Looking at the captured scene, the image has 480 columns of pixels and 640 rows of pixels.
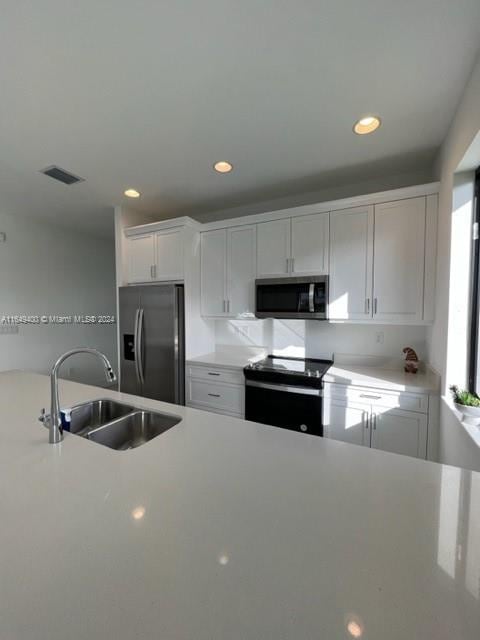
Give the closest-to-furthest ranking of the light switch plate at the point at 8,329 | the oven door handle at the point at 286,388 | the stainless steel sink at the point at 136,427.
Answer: the stainless steel sink at the point at 136,427
the oven door handle at the point at 286,388
the light switch plate at the point at 8,329

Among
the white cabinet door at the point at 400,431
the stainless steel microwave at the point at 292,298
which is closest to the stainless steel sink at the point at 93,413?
the stainless steel microwave at the point at 292,298

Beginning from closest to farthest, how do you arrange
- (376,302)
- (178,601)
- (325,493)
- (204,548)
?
(178,601) → (204,548) → (325,493) → (376,302)

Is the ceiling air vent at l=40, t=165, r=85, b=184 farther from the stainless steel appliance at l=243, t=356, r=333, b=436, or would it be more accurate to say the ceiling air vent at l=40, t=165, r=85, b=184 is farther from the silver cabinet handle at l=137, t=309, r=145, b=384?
the stainless steel appliance at l=243, t=356, r=333, b=436

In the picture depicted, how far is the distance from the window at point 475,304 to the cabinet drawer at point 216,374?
5.62ft

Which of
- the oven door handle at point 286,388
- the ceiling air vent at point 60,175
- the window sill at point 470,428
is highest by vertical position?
the ceiling air vent at point 60,175

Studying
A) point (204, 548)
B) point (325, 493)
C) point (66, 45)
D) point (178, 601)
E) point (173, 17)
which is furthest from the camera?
point (66, 45)

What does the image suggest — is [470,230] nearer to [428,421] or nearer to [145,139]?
[428,421]

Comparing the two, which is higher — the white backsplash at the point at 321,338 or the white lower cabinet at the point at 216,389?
the white backsplash at the point at 321,338

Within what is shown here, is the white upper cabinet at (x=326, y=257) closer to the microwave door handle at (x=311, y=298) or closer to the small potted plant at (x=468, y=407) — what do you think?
the microwave door handle at (x=311, y=298)

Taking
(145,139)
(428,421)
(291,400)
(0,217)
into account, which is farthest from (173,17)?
(0,217)

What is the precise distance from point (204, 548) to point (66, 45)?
2078 millimetres

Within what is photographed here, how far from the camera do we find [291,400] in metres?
2.34

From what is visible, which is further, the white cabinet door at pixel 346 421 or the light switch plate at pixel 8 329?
the light switch plate at pixel 8 329

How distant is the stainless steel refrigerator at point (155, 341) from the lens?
2828mm
